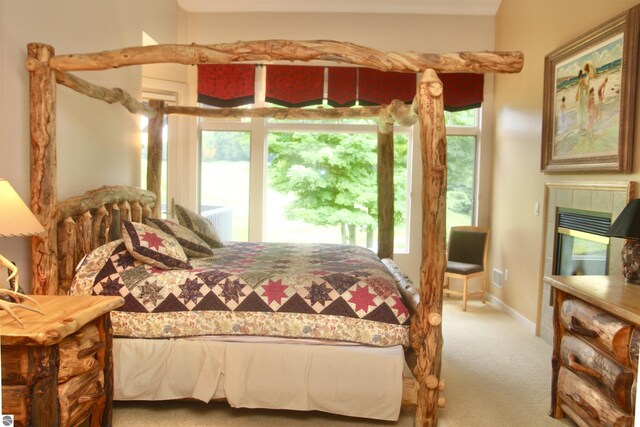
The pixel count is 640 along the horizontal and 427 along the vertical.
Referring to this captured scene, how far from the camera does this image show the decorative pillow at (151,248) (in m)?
3.11

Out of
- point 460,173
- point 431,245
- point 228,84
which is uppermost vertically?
point 228,84

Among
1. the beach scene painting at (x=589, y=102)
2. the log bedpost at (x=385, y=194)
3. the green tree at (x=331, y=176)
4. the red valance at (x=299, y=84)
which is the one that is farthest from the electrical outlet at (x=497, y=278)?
the red valance at (x=299, y=84)

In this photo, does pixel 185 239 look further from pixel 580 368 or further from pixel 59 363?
pixel 580 368

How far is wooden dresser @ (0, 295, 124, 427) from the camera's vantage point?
6.30 feet

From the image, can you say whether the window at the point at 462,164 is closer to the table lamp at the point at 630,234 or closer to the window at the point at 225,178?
the window at the point at 225,178

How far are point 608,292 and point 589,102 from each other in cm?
185

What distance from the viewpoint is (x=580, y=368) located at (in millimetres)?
2688

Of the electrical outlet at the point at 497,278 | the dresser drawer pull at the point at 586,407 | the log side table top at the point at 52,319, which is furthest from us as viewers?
the electrical outlet at the point at 497,278

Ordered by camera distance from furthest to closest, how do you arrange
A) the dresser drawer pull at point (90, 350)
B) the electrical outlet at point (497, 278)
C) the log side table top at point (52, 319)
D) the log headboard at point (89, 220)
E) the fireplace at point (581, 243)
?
1. the electrical outlet at point (497, 278)
2. the fireplace at point (581, 243)
3. the log headboard at point (89, 220)
4. the dresser drawer pull at point (90, 350)
5. the log side table top at point (52, 319)

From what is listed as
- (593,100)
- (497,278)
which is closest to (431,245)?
(593,100)

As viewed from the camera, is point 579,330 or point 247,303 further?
point 247,303

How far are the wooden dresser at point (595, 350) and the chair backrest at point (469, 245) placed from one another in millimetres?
2717

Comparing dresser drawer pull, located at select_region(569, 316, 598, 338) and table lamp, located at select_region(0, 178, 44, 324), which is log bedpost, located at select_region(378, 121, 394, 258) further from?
table lamp, located at select_region(0, 178, 44, 324)

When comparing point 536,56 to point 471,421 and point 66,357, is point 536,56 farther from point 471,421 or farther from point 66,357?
point 66,357
